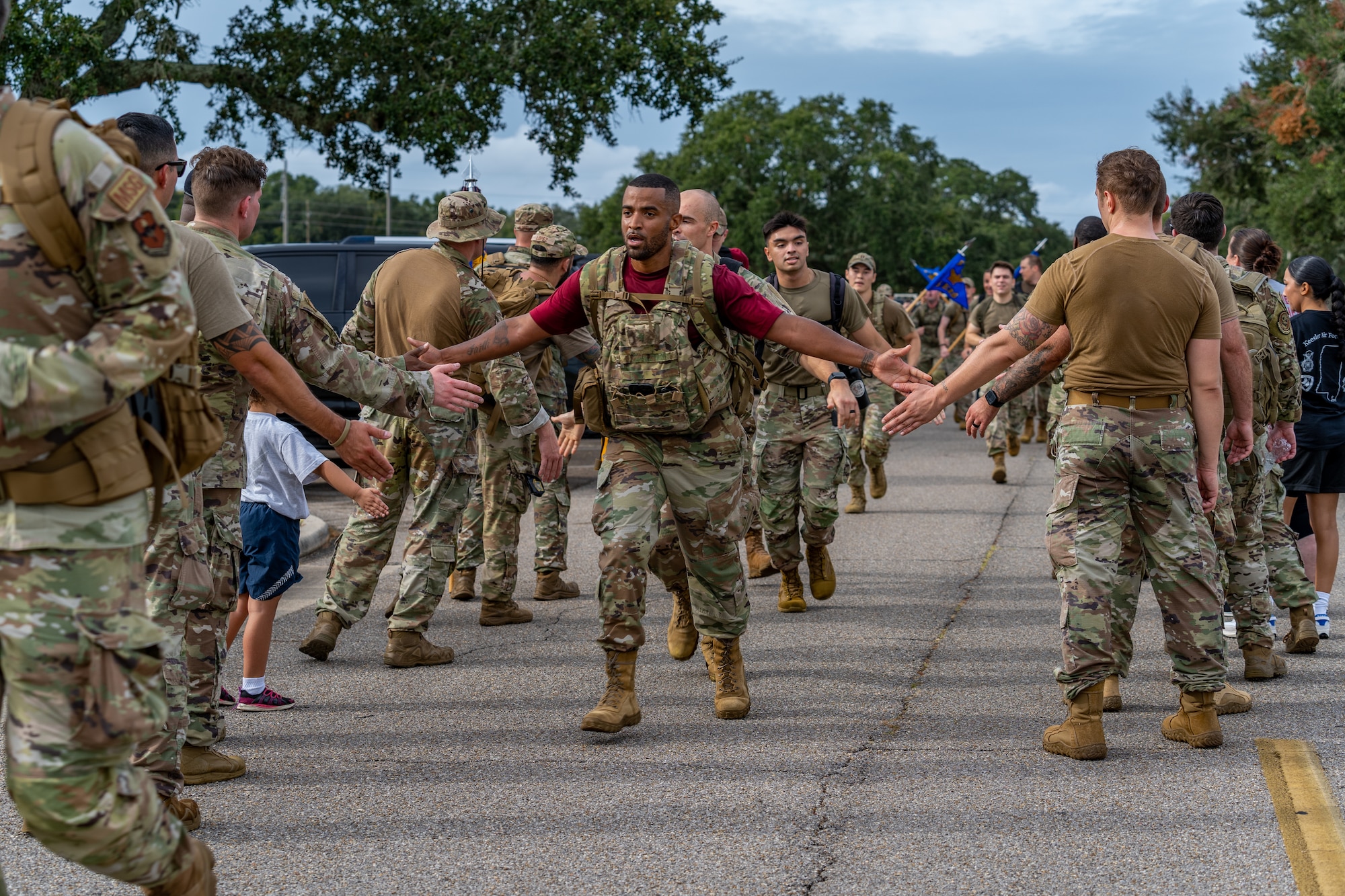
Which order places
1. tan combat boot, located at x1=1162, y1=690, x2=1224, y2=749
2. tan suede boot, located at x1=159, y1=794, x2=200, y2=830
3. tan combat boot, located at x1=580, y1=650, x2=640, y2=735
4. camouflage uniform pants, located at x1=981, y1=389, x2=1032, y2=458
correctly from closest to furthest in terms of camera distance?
1. tan suede boot, located at x1=159, y1=794, x2=200, y2=830
2. tan combat boot, located at x1=1162, y1=690, x2=1224, y2=749
3. tan combat boot, located at x1=580, y1=650, x2=640, y2=735
4. camouflage uniform pants, located at x1=981, y1=389, x2=1032, y2=458

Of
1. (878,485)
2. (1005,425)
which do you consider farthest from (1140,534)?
(1005,425)

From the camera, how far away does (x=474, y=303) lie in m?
6.82

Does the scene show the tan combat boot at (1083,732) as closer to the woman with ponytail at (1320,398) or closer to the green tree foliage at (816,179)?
the woman with ponytail at (1320,398)

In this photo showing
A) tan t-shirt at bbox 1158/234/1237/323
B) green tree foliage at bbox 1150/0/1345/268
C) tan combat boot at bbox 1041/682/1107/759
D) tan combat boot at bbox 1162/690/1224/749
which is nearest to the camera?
tan combat boot at bbox 1041/682/1107/759

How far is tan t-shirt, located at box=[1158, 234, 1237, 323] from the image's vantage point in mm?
5543

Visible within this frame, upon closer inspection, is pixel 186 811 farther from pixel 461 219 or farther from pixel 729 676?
pixel 461 219

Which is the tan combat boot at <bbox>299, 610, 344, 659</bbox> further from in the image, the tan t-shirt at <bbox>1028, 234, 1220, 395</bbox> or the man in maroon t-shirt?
the tan t-shirt at <bbox>1028, 234, 1220, 395</bbox>

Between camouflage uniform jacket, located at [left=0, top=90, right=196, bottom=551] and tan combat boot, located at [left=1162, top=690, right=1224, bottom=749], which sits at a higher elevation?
camouflage uniform jacket, located at [left=0, top=90, right=196, bottom=551]

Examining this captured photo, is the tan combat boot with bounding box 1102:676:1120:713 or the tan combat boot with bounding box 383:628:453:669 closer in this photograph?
the tan combat boot with bounding box 1102:676:1120:713

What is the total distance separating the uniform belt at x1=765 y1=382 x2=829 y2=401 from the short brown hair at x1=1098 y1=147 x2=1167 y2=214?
130 inches

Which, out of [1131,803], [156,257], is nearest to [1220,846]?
[1131,803]

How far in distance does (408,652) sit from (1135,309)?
3.69 metres

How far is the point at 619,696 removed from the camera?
5.51 meters

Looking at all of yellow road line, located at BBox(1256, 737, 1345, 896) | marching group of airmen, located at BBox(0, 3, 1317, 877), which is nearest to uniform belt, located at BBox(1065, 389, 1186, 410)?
marching group of airmen, located at BBox(0, 3, 1317, 877)
